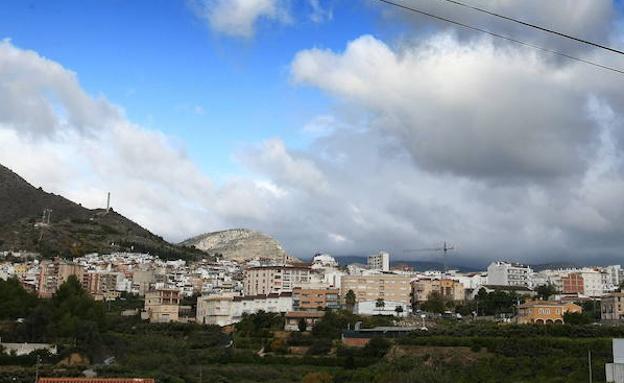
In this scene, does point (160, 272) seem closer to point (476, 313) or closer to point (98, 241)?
point (98, 241)

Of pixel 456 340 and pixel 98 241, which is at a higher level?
pixel 98 241

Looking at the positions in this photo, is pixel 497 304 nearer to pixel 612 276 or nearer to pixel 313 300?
pixel 313 300

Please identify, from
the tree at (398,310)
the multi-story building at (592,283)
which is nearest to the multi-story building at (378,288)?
the tree at (398,310)

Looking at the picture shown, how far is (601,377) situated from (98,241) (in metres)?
92.9

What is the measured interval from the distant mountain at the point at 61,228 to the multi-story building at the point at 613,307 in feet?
230

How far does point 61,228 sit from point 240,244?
200 feet

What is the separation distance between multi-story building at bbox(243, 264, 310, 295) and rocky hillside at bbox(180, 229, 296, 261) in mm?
71006

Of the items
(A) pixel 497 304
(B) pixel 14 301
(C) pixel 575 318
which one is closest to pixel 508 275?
(A) pixel 497 304

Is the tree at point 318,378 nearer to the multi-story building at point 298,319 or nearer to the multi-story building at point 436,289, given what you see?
the multi-story building at point 298,319

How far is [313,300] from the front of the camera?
61.5m

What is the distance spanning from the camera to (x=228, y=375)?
109ft

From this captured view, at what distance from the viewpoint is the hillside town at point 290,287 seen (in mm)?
59750

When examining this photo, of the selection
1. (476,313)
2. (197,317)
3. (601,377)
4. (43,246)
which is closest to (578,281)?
(476,313)

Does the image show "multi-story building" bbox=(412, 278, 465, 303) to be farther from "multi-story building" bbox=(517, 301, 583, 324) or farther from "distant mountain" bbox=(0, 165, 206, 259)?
"distant mountain" bbox=(0, 165, 206, 259)
